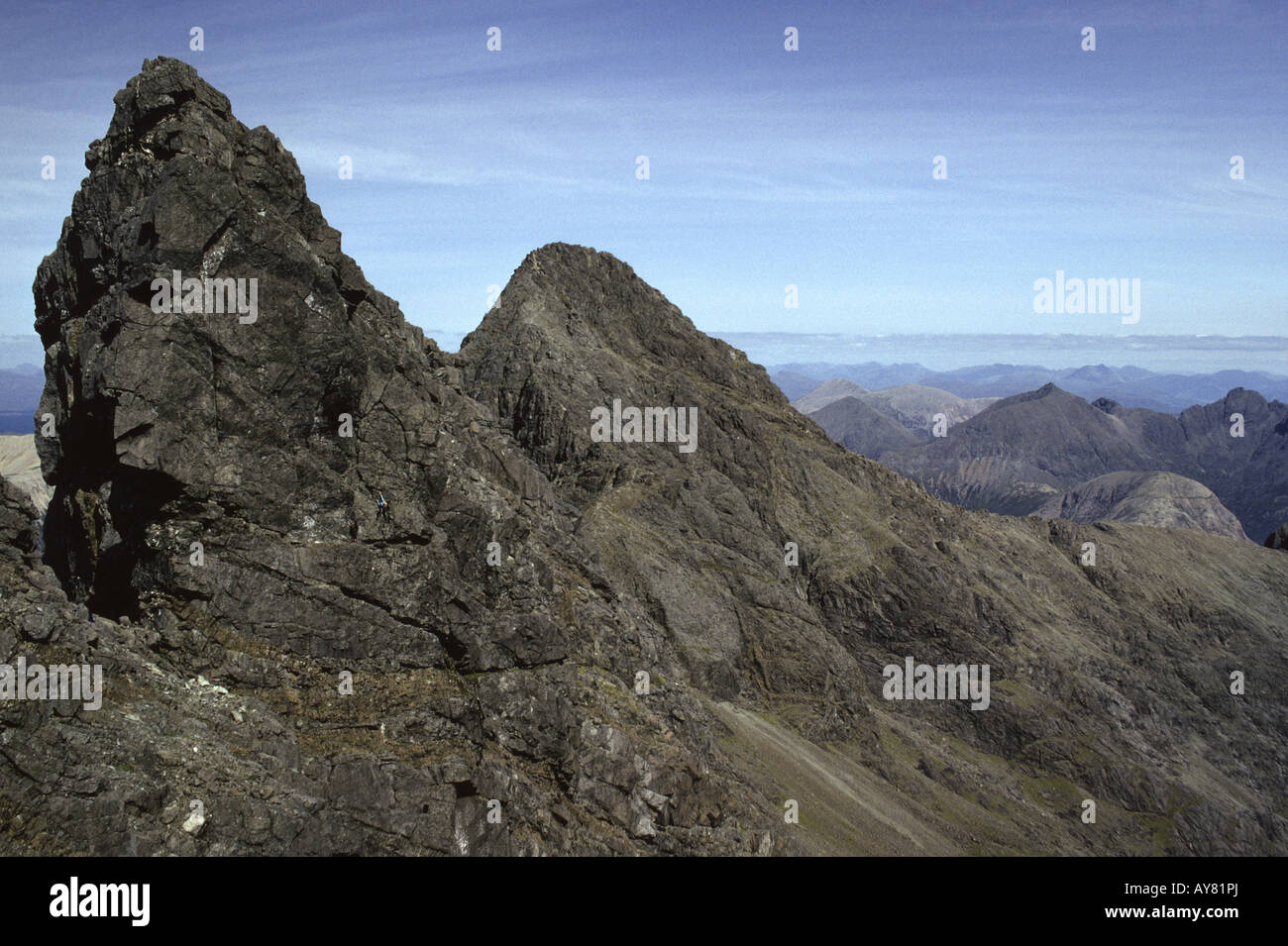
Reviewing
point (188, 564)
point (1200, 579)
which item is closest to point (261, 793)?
point (188, 564)

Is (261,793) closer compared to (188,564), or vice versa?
(261,793)

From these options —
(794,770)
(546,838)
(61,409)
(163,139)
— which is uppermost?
(163,139)

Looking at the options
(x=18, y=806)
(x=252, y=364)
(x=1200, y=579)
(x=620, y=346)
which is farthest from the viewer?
(x=1200, y=579)

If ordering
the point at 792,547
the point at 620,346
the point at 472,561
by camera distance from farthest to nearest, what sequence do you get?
the point at 620,346 < the point at 792,547 < the point at 472,561

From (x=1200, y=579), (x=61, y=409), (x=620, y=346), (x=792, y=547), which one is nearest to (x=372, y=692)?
(x=61, y=409)

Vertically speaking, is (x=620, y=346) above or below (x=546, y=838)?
above

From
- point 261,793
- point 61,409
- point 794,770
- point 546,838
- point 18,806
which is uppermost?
point 61,409
